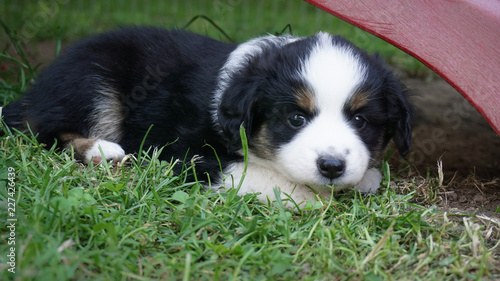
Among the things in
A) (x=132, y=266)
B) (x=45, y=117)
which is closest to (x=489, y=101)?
(x=132, y=266)

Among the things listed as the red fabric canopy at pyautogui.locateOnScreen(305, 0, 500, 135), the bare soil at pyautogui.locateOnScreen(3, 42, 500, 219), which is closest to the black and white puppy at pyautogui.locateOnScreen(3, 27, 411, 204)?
the red fabric canopy at pyautogui.locateOnScreen(305, 0, 500, 135)

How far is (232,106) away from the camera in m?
2.86

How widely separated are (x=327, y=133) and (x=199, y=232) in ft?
2.58

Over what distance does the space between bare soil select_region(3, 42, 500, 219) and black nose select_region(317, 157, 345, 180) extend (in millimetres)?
678

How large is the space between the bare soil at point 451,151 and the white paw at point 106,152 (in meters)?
1.75

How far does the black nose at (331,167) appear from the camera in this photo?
103 inches

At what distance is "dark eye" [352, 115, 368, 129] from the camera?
2.84 metres

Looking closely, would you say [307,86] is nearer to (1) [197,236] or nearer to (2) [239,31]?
(1) [197,236]

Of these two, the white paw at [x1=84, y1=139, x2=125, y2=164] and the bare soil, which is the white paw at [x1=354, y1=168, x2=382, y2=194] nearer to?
the bare soil

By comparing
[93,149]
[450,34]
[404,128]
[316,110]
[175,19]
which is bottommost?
[175,19]

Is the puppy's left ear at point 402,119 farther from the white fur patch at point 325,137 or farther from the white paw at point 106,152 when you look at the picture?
the white paw at point 106,152

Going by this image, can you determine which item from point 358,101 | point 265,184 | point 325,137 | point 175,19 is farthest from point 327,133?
point 175,19

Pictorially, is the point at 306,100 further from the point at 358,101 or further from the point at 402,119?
the point at 402,119

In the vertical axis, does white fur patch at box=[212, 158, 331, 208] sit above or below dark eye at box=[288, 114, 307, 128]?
below
